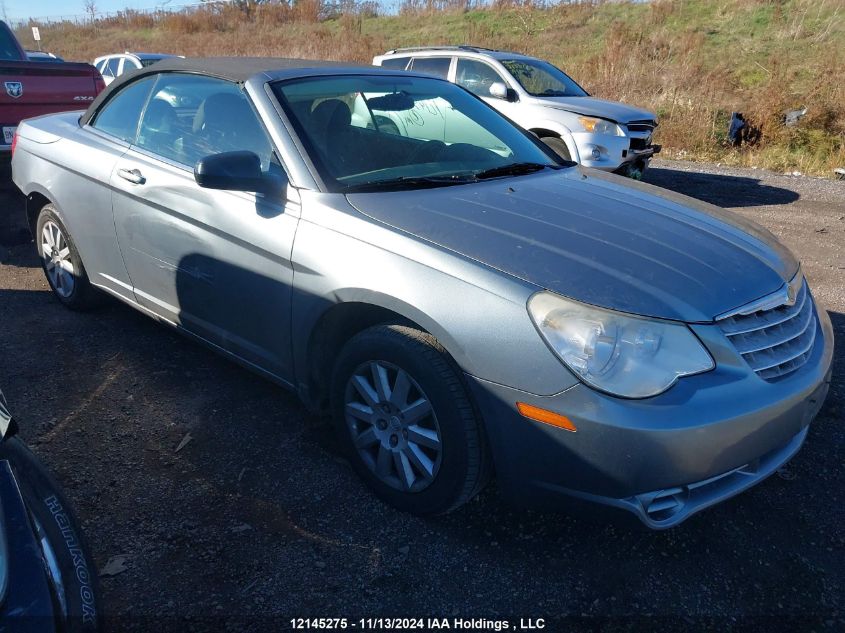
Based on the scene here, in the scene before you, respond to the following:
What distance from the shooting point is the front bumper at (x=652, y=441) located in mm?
2027

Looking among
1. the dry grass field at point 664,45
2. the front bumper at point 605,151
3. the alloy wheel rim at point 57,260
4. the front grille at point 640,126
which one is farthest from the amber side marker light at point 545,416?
the dry grass field at point 664,45

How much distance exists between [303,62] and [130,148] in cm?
106

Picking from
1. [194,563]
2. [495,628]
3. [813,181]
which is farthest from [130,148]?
[813,181]

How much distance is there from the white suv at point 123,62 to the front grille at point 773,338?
14000mm

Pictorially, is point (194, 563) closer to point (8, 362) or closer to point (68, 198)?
point (8, 362)

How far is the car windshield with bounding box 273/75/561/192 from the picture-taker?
2963 millimetres

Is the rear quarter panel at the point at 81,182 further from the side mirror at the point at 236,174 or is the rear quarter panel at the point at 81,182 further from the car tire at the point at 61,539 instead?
the car tire at the point at 61,539

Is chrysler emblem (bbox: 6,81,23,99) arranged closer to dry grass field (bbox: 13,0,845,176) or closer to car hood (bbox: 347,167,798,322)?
car hood (bbox: 347,167,798,322)

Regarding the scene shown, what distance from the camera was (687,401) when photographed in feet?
6.73

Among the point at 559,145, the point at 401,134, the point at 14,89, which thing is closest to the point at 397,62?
the point at 559,145

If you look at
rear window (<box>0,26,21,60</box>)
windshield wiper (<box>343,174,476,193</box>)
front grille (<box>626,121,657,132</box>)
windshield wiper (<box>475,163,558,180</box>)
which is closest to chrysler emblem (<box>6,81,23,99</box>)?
rear window (<box>0,26,21,60</box>)

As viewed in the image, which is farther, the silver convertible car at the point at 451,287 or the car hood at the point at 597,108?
the car hood at the point at 597,108

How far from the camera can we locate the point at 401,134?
11.3ft

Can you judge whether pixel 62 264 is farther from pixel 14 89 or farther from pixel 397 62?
pixel 397 62
